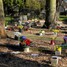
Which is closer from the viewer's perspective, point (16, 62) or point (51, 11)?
point (16, 62)

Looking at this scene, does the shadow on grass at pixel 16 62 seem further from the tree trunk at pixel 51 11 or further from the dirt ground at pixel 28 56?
the tree trunk at pixel 51 11

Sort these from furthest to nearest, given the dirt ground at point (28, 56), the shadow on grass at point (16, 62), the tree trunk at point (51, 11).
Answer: the tree trunk at point (51, 11)
the dirt ground at point (28, 56)
the shadow on grass at point (16, 62)

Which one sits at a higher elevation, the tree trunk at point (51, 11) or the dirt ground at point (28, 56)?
the tree trunk at point (51, 11)

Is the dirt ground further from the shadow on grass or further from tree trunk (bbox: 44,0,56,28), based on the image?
tree trunk (bbox: 44,0,56,28)

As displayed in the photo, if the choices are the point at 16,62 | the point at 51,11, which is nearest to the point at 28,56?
the point at 16,62

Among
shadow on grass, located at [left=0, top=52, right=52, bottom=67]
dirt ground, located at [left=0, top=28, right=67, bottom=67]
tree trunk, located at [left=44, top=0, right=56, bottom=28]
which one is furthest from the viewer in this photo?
tree trunk, located at [left=44, top=0, right=56, bottom=28]

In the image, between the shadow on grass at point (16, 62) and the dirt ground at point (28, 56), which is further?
the dirt ground at point (28, 56)

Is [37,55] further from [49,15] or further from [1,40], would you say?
[49,15]

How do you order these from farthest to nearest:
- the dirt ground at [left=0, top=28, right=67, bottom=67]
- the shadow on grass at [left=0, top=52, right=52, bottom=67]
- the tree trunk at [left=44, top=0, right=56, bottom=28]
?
1. the tree trunk at [left=44, top=0, right=56, bottom=28]
2. the dirt ground at [left=0, top=28, right=67, bottom=67]
3. the shadow on grass at [left=0, top=52, right=52, bottom=67]

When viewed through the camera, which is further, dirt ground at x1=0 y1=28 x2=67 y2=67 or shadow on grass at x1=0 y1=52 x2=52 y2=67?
dirt ground at x1=0 y1=28 x2=67 y2=67

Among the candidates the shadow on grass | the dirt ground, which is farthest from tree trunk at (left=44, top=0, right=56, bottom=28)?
the shadow on grass

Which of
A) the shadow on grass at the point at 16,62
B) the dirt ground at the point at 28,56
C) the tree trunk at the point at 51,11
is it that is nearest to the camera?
the shadow on grass at the point at 16,62

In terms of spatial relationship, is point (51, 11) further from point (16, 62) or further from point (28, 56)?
point (16, 62)

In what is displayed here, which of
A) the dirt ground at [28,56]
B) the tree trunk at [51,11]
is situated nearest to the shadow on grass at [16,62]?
the dirt ground at [28,56]
